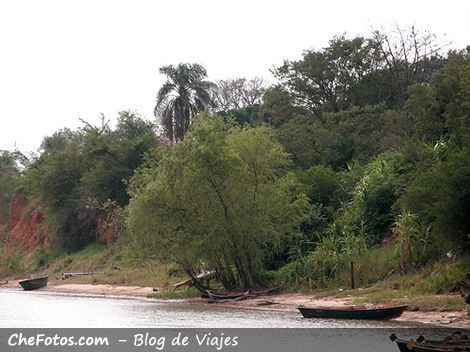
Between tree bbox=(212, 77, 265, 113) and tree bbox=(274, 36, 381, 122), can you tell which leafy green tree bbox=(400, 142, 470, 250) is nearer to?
tree bbox=(274, 36, 381, 122)

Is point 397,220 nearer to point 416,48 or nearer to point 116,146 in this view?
point 416,48

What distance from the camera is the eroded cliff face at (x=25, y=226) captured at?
8406 centimetres

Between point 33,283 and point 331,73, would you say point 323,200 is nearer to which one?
point 331,73

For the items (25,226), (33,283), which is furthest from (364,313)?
(25,226)

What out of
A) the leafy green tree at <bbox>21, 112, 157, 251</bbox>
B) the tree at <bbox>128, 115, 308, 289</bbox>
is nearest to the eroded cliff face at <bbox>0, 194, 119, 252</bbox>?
the leafy green tree at <bbox>21, 112, 157, 251</bbox>

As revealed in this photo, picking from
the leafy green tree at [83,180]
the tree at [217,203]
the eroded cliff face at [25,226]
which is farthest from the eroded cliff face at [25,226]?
the tree at [217,203]

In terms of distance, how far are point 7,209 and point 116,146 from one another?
26334 millimetres

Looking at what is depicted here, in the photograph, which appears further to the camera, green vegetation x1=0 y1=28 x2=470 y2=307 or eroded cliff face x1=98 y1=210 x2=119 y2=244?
eroded cliff face x1=98 y1=210 x2=119 y2=244

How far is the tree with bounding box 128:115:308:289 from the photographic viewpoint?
4350 cm

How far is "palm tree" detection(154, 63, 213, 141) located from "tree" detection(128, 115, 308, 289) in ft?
93.7

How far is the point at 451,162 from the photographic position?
115 feet

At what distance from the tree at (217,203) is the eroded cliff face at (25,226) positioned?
127ft

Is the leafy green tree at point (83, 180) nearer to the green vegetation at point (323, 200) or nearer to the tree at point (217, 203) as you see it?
the green vegetation at point (323, 200)

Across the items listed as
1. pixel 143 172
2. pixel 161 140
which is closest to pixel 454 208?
pixel 143 172
